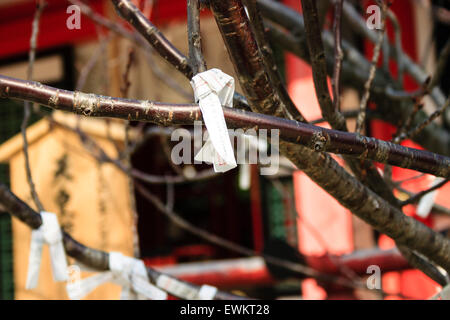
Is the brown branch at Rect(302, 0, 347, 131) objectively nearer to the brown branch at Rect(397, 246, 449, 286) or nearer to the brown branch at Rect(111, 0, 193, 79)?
the brown branch at Rect(111, 0, 193, 79)

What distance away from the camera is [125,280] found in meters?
1.25

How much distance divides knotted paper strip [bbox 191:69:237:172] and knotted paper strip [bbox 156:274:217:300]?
540 mm

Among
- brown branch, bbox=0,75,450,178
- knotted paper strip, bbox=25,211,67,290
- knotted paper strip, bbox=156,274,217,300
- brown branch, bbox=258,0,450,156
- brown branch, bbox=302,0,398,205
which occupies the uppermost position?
brown branch, bbox=258,0,450,156

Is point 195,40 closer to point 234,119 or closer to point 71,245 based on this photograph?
point 234,119

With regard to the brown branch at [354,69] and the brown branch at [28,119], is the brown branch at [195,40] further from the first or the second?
the brown branch at [354,69]

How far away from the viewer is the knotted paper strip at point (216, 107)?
2.38 ft

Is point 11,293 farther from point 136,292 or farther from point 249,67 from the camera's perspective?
point 249,67

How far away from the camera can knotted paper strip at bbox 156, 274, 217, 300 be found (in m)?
1.22

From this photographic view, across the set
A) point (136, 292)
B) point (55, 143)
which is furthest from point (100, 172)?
point (136, 292)

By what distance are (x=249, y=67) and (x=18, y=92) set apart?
322mm

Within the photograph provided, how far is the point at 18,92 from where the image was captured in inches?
27.4

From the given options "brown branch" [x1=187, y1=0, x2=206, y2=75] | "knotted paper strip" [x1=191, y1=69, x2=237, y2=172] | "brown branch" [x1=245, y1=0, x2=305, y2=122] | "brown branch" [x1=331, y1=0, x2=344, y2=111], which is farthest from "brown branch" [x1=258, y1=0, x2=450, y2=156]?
"knotted paper strip" [x1=191, y1=69, x2=237, y2=172]

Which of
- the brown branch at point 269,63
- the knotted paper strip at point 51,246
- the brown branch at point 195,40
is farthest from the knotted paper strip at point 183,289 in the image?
the brown branch at point 195,40

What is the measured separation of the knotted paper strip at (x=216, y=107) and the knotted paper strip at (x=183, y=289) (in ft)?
1.77
